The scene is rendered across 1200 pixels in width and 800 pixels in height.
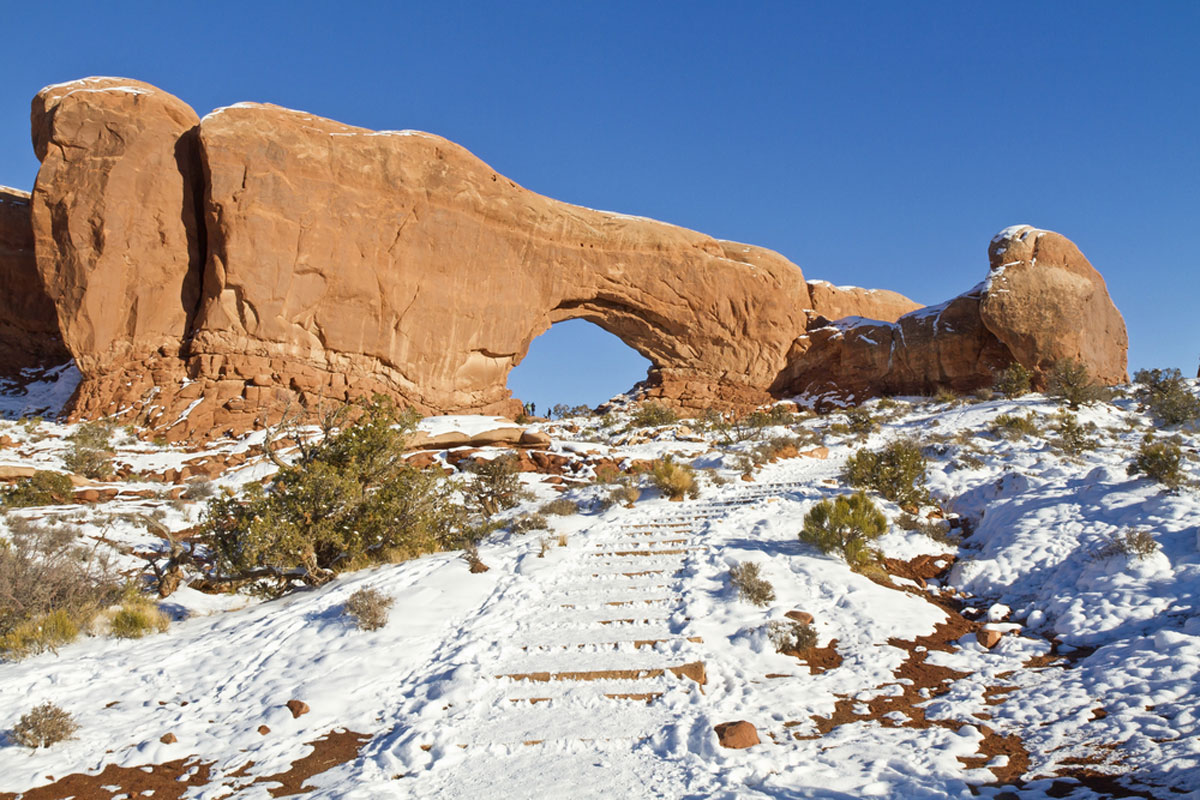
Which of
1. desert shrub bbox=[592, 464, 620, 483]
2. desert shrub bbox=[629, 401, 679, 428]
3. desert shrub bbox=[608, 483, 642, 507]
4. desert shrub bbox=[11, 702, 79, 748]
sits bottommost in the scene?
desert shrub bbox=[11, 702, 79, 748]

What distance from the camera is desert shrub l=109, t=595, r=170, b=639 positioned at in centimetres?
695

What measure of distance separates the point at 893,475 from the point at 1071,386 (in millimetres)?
10529

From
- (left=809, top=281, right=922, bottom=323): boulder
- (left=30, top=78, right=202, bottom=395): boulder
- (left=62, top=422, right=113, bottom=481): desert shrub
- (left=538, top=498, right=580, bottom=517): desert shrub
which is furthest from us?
(left=809, top=281, right=922, bottom=323): boulder

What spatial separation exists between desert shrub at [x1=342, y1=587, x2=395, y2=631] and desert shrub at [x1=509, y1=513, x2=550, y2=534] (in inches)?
124

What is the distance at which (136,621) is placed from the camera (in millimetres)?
6996

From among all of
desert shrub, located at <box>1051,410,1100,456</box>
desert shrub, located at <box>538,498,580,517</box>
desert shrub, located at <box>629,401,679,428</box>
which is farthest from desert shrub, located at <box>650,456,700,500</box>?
desert shrub, located at <box>629,401,679,428</box>

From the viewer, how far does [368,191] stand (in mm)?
22578

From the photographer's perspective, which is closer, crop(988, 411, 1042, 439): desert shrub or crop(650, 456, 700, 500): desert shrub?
crop(650, 456, 700, 500): desert shrub

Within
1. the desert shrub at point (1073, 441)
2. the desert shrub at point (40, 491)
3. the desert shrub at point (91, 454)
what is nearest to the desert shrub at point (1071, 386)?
the desert shrub at point (1073, 441)

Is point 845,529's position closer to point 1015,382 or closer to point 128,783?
point 128,783

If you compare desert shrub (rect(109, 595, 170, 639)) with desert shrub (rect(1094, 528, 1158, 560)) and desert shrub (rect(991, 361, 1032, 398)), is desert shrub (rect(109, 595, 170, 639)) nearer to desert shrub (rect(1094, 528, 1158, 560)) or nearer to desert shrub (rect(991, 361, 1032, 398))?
desert shrub (rect(1094, 528, 1158, 560))

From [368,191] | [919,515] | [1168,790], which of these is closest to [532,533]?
[919,515]

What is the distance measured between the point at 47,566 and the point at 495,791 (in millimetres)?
6230

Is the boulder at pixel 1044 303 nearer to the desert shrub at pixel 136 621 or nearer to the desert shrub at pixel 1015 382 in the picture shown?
the desert shrub at pixel 1015 382
